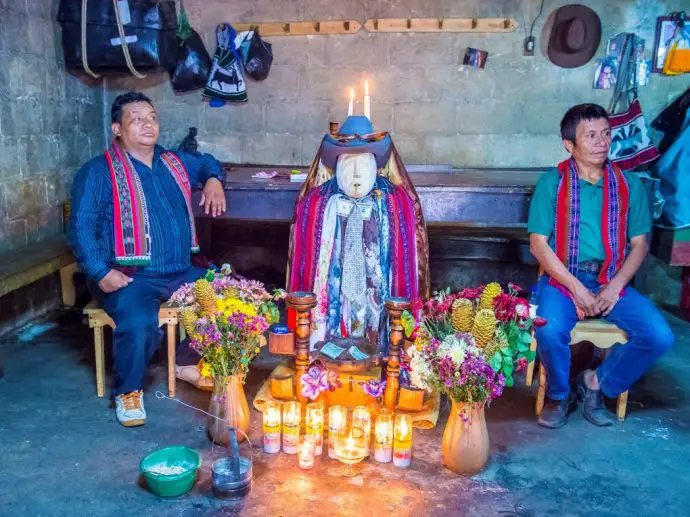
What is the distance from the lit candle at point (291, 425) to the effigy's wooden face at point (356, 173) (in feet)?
3.94

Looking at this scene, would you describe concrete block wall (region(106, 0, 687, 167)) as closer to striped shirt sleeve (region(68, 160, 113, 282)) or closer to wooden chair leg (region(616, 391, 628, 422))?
striped shirt sleeve (region(68, 160, 113, 282))

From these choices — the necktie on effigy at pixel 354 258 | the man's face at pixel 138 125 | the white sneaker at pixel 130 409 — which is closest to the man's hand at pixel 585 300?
the necktie on effigy at pixel 354 258

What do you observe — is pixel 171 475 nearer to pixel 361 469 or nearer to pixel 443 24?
pixel 361 469

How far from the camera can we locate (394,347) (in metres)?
3.43

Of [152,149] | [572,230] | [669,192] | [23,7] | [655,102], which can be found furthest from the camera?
[655,102]

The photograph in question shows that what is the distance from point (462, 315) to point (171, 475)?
4.70 ft

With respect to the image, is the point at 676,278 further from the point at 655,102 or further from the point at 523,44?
the point at 523,44

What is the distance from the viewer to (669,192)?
14.7ft

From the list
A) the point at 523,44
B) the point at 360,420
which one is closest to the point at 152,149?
the point at 360,420

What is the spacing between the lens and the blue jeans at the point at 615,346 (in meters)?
3.61

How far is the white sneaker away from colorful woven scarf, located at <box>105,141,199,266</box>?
2.46 feet

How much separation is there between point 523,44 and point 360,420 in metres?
3.69

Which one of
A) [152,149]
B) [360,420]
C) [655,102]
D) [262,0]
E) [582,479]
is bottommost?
[582,479]

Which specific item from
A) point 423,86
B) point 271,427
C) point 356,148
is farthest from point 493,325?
point 423,86
